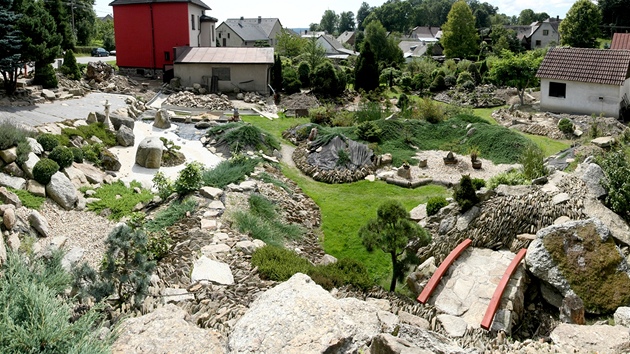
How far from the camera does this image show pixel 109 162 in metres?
16.8

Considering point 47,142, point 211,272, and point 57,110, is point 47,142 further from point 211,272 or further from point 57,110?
point 211,272

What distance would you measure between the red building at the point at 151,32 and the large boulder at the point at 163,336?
29.4m

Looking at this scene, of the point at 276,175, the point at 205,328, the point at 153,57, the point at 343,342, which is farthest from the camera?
the point at 153,57

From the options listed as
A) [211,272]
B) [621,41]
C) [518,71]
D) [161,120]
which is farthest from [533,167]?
[621,41]

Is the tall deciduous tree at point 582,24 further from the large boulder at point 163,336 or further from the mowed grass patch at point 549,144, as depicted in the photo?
the large boulder at point 163,336

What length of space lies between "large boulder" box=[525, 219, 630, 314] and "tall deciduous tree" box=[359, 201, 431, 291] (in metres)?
→ 2.44

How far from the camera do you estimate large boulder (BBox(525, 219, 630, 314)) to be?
10.0 meters

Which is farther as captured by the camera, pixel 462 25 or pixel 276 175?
pixel 462 25

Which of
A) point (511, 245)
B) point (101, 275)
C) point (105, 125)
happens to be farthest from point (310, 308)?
point (105, 125)

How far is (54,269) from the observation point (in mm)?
7547

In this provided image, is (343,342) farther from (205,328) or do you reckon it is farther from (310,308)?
(205,328)

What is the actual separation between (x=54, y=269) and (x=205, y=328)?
7.67ft

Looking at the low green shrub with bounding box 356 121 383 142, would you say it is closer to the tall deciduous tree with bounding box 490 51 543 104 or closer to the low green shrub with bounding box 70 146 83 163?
the low green shrub with bounding box 70 146 83 163

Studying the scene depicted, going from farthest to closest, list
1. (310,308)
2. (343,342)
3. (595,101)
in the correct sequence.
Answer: (595,101), (310,308), (343,342)
